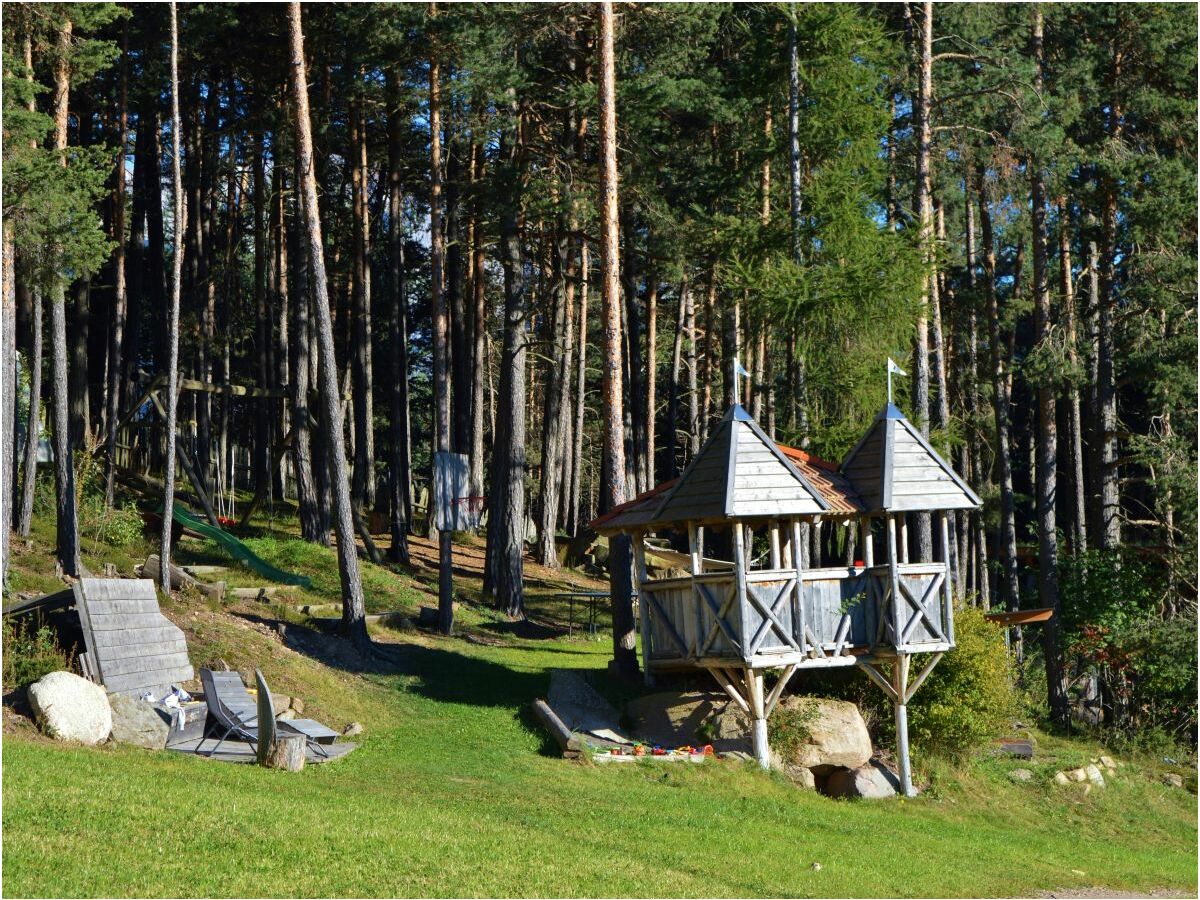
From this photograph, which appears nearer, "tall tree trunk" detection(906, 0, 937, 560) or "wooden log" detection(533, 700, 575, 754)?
"wooden log" detection(533, 700, 575, 754)

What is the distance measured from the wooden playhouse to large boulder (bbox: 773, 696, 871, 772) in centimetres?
46

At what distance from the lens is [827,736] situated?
17.8m

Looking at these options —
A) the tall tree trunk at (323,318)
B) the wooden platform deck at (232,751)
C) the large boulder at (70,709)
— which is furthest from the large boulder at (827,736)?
the large boulder at (70,709)

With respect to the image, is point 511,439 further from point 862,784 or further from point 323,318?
point 862,784

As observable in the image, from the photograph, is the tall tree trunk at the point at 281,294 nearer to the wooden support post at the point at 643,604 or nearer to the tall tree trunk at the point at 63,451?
the tall tree trunk at the point at 63,451

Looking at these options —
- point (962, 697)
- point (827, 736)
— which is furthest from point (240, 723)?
point (962, 697)

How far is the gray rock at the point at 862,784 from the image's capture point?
57.5 feet

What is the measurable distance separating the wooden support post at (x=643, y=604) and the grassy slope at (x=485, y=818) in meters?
1.81

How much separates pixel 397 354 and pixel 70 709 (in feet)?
64.1

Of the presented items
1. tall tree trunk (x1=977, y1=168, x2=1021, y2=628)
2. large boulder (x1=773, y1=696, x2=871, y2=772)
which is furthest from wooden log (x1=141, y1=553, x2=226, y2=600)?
Answer: tall tree trunk (x1=977, y1=168, x2=1021, y2=628)

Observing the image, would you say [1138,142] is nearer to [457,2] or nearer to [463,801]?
[457,2]

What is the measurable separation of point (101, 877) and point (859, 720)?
11737 mm

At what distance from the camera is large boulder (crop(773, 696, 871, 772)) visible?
17594 mm

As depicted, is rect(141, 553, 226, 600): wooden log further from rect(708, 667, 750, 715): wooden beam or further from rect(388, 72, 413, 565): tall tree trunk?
rect(708, 667, 750, 715): wooden beam
